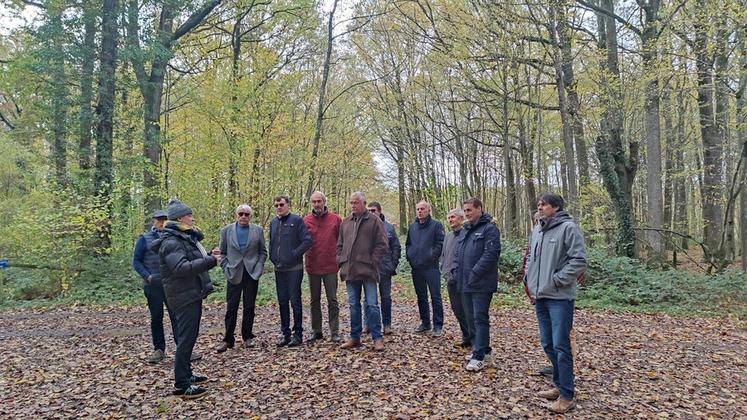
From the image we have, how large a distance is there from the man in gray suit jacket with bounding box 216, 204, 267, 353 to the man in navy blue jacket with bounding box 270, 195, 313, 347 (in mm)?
244

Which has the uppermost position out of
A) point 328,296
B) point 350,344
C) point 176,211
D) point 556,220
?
point 176,211

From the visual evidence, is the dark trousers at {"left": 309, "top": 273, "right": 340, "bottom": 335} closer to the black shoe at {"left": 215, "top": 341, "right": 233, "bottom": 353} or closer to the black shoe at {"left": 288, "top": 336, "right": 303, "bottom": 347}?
the black shoe at {"left": 288, "top": 336, "right": 303, "bottom": 347}

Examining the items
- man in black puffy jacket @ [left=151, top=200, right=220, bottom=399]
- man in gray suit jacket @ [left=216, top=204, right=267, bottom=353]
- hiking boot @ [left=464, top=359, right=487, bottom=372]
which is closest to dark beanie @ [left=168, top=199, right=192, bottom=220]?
Result: man in black puffy jacket @ [left=151, top=200, right=220, bottom=399]

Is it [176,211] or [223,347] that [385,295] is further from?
[176,211]

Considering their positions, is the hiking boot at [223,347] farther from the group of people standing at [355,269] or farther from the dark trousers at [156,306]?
the dark trousers at [156,306]

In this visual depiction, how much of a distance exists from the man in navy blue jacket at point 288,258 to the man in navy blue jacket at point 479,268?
211 centimetres

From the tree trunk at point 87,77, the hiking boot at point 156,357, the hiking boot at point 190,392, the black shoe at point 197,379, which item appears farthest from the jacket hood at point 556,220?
the tree trunk at point 87,77

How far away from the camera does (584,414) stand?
390 centimetres

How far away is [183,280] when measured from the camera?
4309 millimetres

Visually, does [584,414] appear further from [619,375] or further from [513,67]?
[513,67]

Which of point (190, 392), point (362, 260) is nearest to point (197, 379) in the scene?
point (190, 392)

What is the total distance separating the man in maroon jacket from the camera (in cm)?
598

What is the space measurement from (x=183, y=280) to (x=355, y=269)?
2132 millimetres

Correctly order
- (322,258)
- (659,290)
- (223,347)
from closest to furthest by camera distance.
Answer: (223,347) → (322,258) → (659,290)
